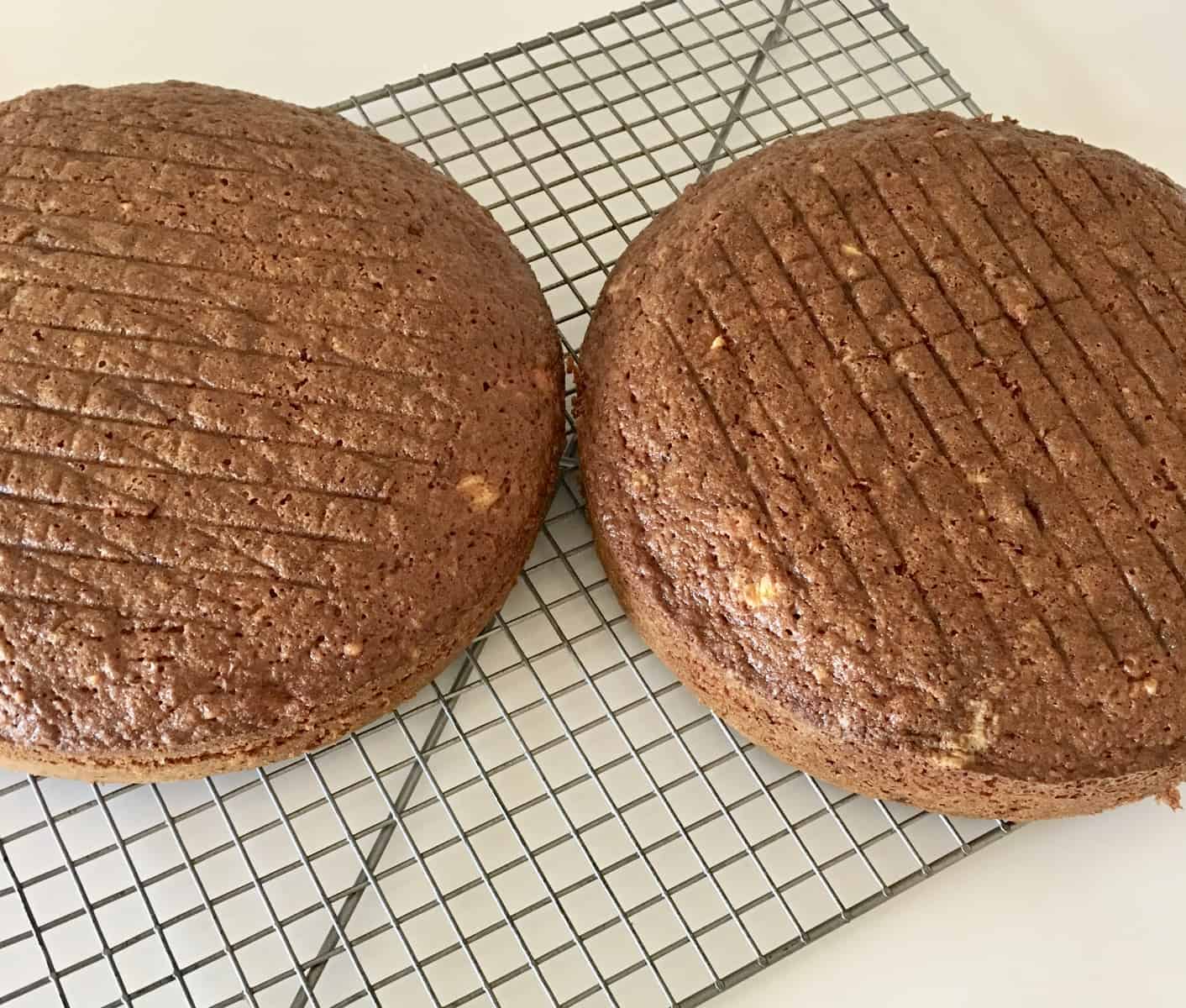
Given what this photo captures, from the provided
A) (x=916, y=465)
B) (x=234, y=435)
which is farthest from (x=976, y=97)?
(x=234, y=435)

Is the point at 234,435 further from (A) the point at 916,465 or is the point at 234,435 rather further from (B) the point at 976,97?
(B) the point at 976,97

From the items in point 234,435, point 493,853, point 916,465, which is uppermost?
point 916,465

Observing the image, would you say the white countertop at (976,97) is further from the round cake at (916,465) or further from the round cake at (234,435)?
the round cake at (234,435)

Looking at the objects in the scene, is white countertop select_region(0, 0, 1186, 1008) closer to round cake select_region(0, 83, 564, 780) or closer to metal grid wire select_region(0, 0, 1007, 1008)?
metal grid wire select_region(0, 0, 1007, 1008)

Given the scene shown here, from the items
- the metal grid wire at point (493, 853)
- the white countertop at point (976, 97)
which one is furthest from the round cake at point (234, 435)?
the white countertop at point (976, 97)

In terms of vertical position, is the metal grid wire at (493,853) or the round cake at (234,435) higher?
the round cake at (234,435)

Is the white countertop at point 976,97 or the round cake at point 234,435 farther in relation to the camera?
the white countertop at point 976,97

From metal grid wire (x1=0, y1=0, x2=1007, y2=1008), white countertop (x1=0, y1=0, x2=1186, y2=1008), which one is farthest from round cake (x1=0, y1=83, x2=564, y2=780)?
white countertop (x1=0, y1=0, x2=1186, y2=1008)

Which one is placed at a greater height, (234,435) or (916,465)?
(916,465)
